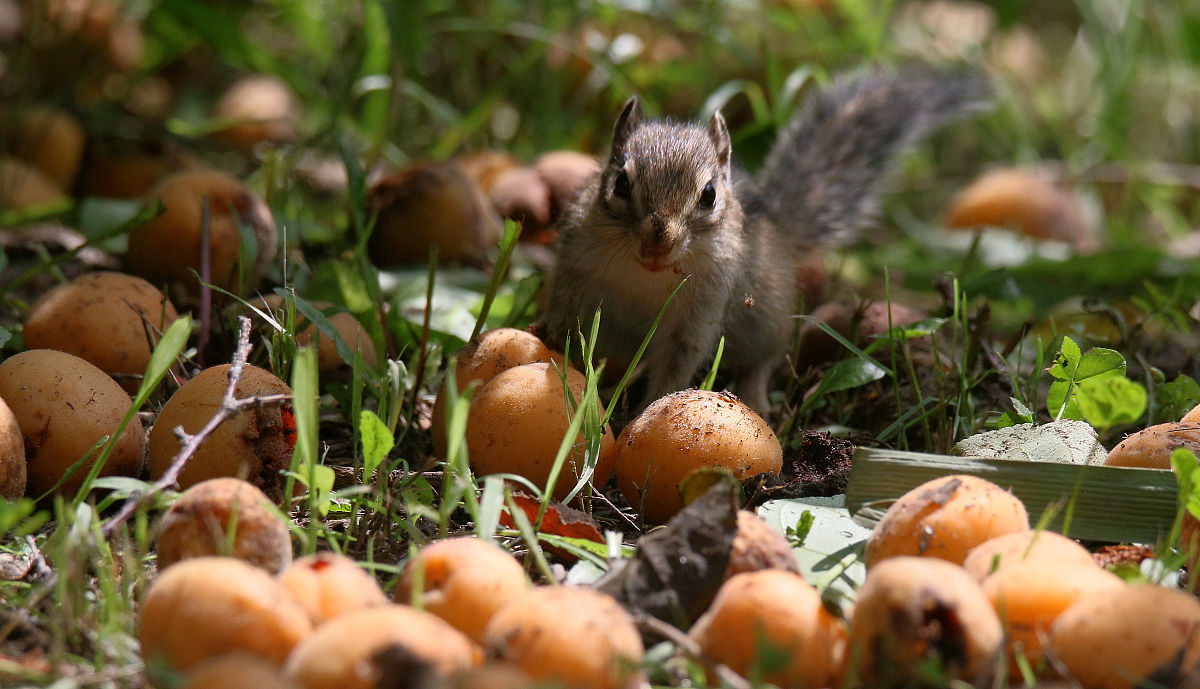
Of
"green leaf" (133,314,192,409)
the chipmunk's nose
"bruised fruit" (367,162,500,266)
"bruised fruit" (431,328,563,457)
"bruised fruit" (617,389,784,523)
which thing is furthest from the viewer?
"bruised fruit" (367,162,500,266)

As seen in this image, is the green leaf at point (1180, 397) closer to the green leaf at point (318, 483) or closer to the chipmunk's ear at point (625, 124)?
the chipmunk's ear at point (625, 124)

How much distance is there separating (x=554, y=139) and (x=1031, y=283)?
2.21m

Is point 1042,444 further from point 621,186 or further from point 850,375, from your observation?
point 621,186

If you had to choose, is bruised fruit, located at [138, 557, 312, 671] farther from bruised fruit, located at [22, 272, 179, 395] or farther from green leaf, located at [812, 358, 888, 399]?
green leaf, located at [812, 358, 888, 399]

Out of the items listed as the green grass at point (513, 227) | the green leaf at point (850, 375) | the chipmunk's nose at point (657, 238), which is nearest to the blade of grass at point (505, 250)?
the green grass at point (513, 227)

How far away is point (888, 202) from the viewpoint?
20.2 feet

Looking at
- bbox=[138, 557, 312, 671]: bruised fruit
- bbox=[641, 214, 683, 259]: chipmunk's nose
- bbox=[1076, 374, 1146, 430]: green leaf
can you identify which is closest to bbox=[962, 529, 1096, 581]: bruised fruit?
bbox=[1076, 374, 1146, 430]: green leaf

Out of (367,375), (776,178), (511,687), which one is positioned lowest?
(367,375)

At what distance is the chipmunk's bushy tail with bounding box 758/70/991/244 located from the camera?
4078 mm

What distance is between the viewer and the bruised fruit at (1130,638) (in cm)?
145

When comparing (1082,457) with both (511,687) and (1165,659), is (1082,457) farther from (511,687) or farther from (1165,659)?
(511,687)

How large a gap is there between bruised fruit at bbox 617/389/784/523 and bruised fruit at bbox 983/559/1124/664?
725 mm

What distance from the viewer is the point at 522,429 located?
7.35ft

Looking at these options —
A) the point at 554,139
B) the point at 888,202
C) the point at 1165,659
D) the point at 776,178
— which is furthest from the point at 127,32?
the point at 1165,659
